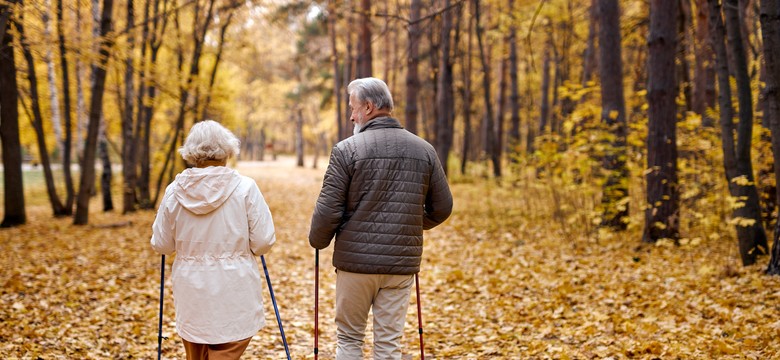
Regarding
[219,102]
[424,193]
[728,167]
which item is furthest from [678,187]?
[219,102]

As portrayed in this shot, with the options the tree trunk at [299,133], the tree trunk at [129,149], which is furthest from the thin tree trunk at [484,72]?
the tree trunk at [299,133]

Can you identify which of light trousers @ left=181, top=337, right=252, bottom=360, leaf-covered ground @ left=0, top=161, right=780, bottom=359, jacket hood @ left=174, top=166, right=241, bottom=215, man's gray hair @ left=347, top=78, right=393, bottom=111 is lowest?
leaf-covered ground @ left=0, top=161, right=780, bottom=359

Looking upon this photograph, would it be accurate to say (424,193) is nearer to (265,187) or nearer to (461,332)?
(461,332)

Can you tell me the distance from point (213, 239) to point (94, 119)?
9.87 metres

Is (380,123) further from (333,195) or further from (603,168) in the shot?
(603,168)

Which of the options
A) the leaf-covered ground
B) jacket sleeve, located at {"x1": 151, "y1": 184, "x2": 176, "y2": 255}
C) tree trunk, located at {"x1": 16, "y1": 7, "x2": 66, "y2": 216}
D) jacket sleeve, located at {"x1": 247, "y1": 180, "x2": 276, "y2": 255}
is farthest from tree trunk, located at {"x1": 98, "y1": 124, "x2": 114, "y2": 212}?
jacket sleeve, located at {"x1": 247, "y1": 180, "x2": 276, "y2": 255}

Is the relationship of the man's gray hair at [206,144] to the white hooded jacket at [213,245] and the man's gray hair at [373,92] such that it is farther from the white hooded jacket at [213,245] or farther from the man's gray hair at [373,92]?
the man's gray hair at [373,92]

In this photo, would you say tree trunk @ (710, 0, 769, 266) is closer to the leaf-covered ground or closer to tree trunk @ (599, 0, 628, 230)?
the leaf-covered ground

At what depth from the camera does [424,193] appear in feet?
11.5

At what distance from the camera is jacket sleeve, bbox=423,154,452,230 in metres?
3.56

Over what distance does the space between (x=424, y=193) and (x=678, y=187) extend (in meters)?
5.69

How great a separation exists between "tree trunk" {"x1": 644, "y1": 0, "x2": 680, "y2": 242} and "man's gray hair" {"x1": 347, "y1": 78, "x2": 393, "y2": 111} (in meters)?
5.85

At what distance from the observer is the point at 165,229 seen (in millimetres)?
3385

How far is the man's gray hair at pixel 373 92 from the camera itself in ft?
11.3
